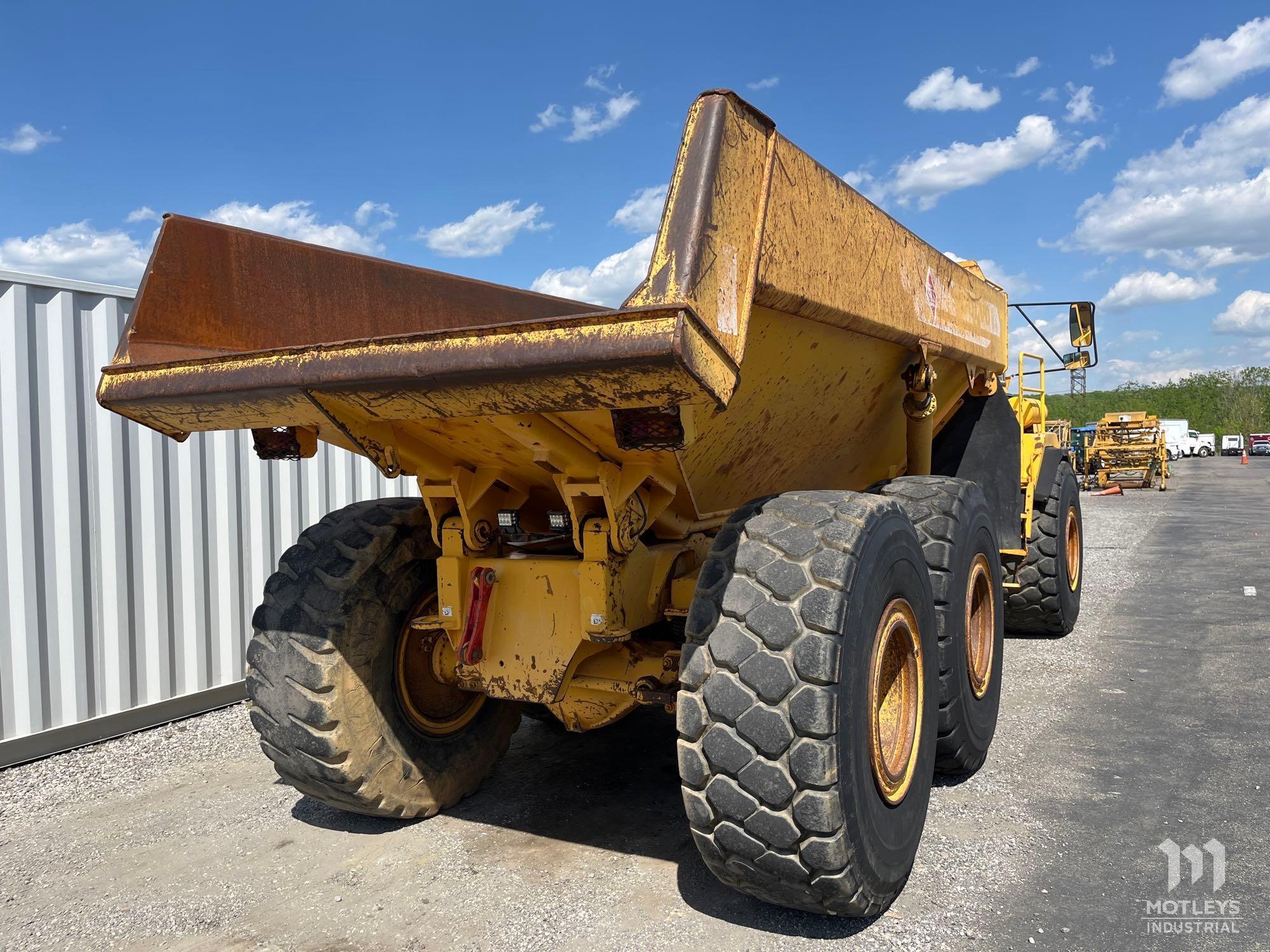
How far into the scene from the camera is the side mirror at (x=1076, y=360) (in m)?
6.51

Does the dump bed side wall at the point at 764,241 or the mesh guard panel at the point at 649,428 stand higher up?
the dump bed side wall at the point at 764,241

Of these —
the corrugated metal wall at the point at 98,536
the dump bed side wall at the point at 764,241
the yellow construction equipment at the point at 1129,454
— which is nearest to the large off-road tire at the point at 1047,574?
the dump bed side wall at the point at 764,241

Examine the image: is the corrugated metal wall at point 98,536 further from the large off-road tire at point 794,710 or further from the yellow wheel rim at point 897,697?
the yellow wheel rim at point 897,697

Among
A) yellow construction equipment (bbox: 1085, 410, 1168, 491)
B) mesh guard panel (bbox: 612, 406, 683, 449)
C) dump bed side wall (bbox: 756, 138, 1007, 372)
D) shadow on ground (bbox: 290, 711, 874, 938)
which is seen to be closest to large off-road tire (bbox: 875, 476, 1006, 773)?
dump bed side wall (bbox: 756, 138, 1007, 372)

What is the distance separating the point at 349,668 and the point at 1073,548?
20.5ft

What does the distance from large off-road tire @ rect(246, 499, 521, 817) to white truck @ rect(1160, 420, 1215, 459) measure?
181 ft

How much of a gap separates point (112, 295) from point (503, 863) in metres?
4.13

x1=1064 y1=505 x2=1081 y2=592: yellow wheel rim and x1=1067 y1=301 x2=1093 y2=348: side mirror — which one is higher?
x1=1067 y1=301 x2=1093 y2=348: side mirror

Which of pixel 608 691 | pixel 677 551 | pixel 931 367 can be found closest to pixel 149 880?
pixel 608 691

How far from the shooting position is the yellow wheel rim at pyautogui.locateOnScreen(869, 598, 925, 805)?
9.39 feet

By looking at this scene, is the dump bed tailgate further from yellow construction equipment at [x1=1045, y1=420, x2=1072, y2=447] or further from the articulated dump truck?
yellow construction equipment at [x1=1045, y1=420, x2=1072, y2=447]

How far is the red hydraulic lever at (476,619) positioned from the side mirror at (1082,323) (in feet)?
16.1

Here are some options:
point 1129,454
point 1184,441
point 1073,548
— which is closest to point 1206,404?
point 1184,441

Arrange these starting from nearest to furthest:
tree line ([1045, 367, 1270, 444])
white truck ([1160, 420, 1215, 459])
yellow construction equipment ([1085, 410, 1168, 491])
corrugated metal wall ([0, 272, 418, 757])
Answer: corrugated metal wall ([0, 272, 418, 757])
yellow construction equipment ([1085, 410, 1168, 491])
white truck ([1160, 420, 1215, 459])
tree line ([1045, 367, 1270, 444])
